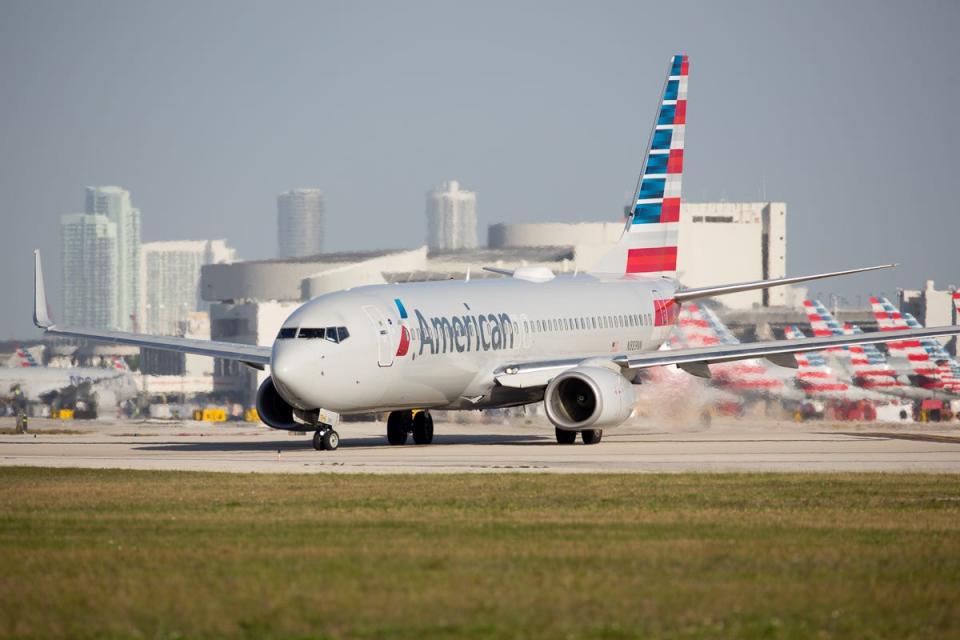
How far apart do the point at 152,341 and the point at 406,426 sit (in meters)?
7.42

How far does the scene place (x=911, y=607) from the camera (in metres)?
14.5

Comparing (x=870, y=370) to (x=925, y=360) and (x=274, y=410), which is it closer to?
(x=925, y=360)

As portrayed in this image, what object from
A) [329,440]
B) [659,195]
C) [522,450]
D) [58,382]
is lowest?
[522,450]

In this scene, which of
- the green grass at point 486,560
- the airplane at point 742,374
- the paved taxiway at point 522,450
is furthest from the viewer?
the airplane at point 742,374

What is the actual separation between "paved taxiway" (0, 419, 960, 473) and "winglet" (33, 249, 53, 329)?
11.2ft

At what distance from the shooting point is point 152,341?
147ft

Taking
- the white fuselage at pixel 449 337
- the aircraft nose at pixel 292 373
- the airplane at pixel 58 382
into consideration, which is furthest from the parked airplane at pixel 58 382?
the aircraft nose at pixel 292 373

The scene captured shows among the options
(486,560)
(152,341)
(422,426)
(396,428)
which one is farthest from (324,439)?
(486,560)

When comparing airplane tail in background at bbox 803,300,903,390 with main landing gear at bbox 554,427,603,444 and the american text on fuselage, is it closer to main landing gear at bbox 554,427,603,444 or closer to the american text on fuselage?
the american text on fuselage

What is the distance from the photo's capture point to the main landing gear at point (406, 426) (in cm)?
4375

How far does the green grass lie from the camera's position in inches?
544

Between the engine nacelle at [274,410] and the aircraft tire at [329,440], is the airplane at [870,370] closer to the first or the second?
the engine nacelle at [274,410]

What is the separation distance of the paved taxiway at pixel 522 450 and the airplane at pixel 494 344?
3.64ft

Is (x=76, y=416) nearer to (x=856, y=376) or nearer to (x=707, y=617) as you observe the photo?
(x=856, y=376)
